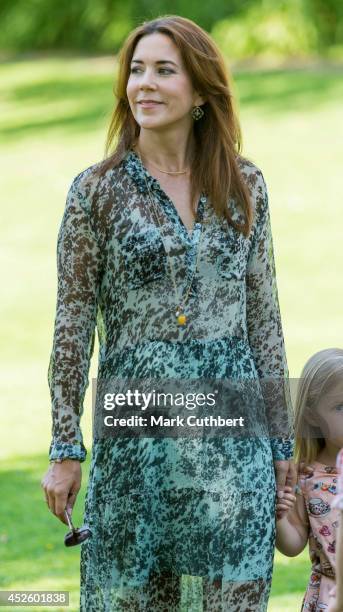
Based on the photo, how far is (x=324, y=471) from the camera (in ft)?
13.3

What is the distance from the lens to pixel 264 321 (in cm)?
394

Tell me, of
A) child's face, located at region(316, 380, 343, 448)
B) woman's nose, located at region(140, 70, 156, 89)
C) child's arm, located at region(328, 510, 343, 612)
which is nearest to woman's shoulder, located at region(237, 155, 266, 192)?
woman's nose, located at region(140, 70, 156, 89)

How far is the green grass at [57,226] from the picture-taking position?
776 centimetres

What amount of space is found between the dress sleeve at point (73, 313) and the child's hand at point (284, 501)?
0.52 meters

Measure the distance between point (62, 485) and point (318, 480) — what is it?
74 cm

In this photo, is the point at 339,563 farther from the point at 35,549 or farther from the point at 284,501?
the point at 35,549

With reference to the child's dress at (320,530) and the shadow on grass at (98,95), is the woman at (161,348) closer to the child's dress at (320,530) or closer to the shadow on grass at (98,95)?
the child's dress at (320,530)

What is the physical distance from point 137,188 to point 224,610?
1.09 m

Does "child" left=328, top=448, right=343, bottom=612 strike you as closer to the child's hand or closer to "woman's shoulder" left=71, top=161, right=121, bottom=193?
the child's hand

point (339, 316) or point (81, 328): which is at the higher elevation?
point (339, 316)

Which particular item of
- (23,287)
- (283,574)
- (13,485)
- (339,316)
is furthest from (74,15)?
(283,574)

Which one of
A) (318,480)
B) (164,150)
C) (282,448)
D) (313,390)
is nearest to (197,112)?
(164,150)

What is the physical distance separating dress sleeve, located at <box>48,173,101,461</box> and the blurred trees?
24580mm

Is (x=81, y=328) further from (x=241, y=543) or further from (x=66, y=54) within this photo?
(x=66, y=54)
